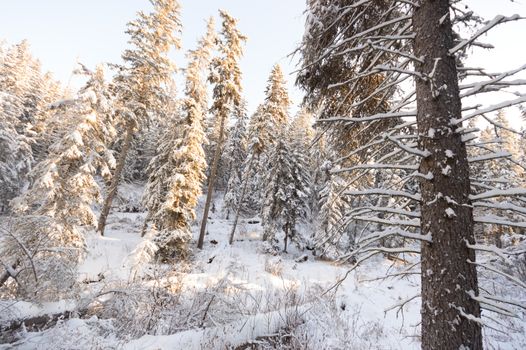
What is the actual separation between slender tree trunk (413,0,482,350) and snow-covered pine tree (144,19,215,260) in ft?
47.7

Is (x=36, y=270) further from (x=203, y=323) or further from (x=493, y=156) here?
(x=493, y=156)

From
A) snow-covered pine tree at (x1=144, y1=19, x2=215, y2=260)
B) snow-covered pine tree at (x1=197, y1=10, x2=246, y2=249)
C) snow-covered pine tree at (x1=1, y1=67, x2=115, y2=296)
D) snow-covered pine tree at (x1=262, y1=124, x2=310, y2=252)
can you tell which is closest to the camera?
snow-covered pine tree at (x1=1, y1=67, x2=115, y2=296)

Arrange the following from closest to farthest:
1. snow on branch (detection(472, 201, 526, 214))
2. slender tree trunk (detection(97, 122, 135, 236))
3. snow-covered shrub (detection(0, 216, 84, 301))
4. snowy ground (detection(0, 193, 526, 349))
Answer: snow on branch (detection(472, 201, 526, 214)), snowy ground (detection(0, 193, 526, 349)), snow-covered shrub (detection(0, 216, 84, 301)), slender tree trunk (detection(97, 122, 135, 236))

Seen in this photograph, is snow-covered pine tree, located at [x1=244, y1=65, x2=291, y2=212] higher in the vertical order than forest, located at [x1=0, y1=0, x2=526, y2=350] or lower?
higher

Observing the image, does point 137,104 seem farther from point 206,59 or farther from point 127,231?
point 127,231

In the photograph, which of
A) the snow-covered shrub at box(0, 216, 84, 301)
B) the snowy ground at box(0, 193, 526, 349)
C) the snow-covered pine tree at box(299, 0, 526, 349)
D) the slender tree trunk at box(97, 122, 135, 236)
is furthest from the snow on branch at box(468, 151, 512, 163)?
the slender tree trunk at box(97, 122, 135, 236)

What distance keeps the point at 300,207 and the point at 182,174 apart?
1129 centimetres

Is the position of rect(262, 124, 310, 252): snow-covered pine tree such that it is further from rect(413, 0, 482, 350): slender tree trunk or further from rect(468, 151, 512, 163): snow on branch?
rect(468, 151, 512, 163): snow on branch

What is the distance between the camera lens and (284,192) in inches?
945

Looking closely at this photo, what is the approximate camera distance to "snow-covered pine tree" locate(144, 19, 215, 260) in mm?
16156

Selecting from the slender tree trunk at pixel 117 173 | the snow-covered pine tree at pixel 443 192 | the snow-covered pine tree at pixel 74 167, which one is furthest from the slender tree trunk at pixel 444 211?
the slender tree trunk at pixel 117 173

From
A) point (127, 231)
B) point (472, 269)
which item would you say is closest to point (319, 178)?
point (127, 231)

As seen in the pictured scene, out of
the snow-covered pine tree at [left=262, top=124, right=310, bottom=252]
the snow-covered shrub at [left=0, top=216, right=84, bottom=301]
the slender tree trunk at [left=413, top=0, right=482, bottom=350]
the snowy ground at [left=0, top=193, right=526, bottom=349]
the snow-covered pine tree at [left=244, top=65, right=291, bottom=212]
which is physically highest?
the snow-covered pine tree at [left=244, top=65, right=291, bottom=212]

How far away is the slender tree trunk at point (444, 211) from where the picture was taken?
1875 mm
